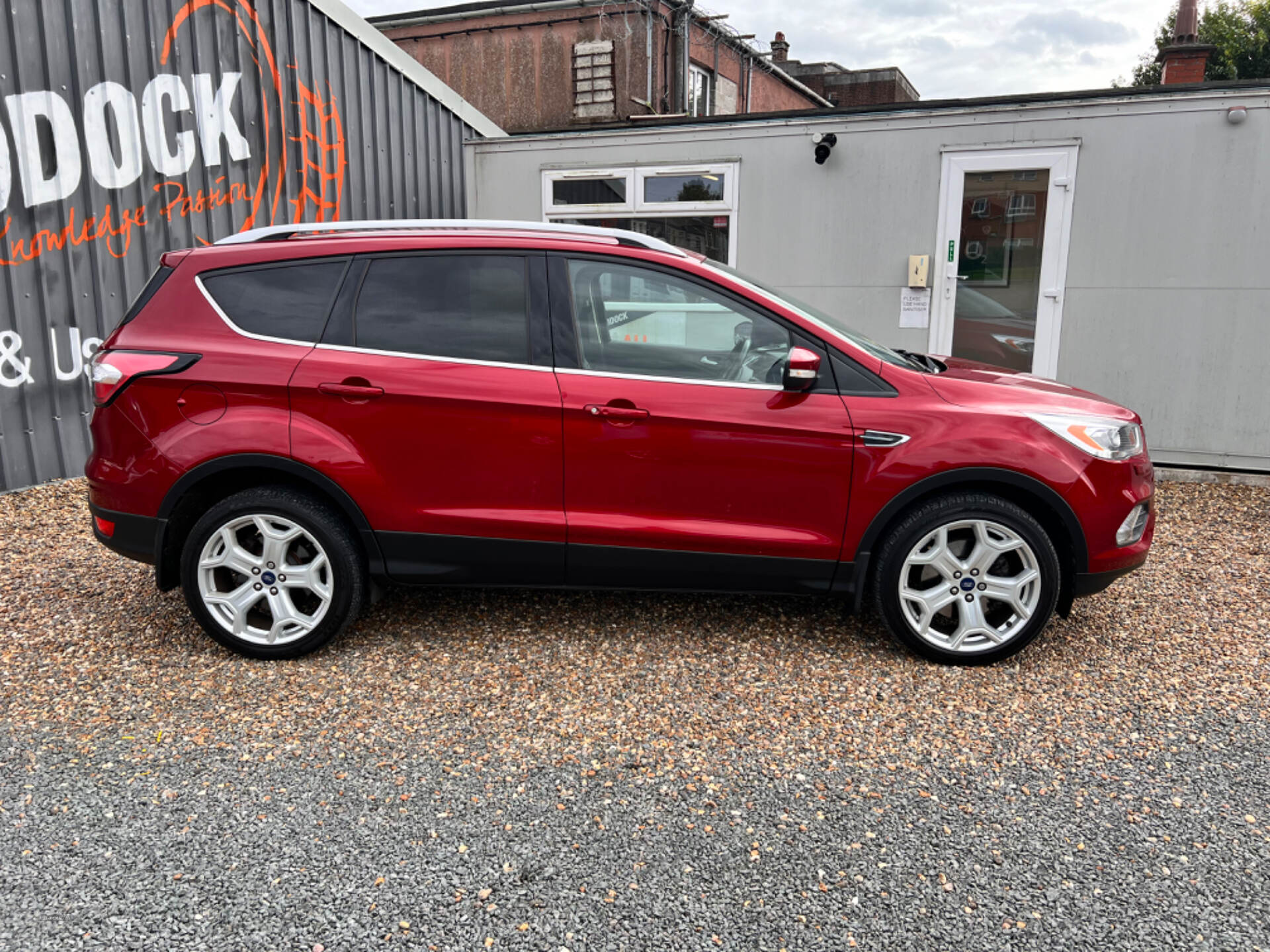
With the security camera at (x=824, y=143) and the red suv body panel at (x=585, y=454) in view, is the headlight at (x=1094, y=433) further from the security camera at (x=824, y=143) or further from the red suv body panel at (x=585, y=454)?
the security camera at (x=824, y=143)

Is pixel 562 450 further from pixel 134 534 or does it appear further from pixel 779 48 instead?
pixel 779 48

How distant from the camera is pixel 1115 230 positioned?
23.2 ft

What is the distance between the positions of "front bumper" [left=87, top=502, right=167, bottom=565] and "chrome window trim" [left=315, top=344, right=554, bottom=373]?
0.96 metres

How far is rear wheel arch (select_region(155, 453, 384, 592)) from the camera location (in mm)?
3514

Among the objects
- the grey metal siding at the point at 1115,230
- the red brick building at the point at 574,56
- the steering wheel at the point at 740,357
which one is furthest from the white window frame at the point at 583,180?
the red brick building at the point at 574,56

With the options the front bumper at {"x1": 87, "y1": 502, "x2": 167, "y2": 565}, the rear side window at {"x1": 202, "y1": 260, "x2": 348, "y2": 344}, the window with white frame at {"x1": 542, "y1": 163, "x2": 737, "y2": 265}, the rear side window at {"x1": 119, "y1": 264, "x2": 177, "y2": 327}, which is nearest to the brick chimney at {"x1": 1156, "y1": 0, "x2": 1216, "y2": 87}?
the window with white frame at {"x1": 542, "y1": 163, "x2": 737, "y2": 265}

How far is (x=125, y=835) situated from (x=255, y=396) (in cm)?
163

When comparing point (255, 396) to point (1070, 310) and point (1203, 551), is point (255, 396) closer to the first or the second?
point (1203, 551)

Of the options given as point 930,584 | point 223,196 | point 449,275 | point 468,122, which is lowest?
point 930,584

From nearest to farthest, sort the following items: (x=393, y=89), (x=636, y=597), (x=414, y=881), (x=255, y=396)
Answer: (x=414, y=881), (x=255, y=396), (x=636, y=597), (x=393, y=89)

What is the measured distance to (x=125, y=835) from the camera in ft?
8.35

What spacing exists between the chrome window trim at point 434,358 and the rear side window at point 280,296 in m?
0.11

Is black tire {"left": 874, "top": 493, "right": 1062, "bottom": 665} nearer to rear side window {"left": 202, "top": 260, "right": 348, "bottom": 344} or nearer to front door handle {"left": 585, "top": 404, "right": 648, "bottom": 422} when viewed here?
front door handle {"left": 585, "top": 404, "right": 648, "bottom": 422}

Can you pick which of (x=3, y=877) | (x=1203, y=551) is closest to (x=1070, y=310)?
(x=1203, y=551)
